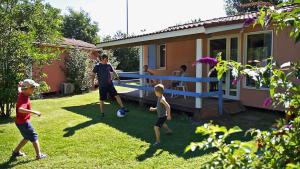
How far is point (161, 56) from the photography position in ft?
49.5

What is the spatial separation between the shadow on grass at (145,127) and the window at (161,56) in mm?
3905

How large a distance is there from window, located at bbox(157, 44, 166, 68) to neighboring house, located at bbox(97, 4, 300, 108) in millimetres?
491

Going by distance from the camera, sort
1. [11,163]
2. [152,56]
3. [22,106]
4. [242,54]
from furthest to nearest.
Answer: [152,56]
[242,54]
[22,106]
[11,163]

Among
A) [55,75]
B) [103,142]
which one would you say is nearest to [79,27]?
[55,75]

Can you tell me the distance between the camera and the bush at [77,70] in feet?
60.0

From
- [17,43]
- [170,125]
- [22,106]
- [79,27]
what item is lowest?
[170,125]

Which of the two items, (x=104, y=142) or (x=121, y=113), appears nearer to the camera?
(x=104, y=142)

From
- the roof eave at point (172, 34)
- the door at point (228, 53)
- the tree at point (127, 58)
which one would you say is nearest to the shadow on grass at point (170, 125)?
the door at point (228, 53)

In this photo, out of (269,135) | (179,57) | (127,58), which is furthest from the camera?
(127,58)

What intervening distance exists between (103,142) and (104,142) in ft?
0.07

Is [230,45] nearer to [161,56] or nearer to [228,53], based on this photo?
[228,53]

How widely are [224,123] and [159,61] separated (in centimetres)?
701

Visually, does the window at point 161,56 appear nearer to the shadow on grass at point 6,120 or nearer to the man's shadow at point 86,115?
the man's shadow at point 86,115

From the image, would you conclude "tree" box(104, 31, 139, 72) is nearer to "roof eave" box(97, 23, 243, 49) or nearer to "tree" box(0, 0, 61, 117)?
"roof eave" box(97, 23, 243, 49)
